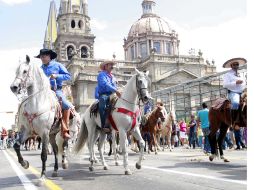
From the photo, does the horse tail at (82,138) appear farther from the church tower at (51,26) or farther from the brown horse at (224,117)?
the church tower at (51,26)

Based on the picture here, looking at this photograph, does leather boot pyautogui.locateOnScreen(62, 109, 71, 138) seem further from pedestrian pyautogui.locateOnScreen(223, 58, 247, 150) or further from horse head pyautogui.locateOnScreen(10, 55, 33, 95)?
pedestrian pyautogui.locateOnScreen(223, 58, 247, 150)

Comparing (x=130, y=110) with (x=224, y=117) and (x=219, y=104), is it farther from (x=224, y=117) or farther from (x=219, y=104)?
(x=219, y=104)

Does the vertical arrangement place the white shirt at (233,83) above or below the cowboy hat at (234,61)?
below

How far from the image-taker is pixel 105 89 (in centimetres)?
927

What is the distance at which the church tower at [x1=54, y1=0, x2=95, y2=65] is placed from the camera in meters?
75.9

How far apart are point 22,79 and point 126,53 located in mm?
88924

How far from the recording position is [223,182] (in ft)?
20.8

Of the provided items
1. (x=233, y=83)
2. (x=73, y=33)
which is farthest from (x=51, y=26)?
(x=233, y=83)

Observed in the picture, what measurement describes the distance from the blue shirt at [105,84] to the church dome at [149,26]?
3199 inches

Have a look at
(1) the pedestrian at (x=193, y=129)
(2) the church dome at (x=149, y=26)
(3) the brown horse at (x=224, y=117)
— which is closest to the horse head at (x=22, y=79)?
(3) the brown horse at (x=224, y=117)

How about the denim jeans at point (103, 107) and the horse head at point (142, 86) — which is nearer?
the horse head at point (142, 86)

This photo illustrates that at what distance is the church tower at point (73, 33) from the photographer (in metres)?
75.9

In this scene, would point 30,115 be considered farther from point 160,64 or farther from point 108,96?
point 160,64

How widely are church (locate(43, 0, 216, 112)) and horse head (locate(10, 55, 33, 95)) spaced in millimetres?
46840
